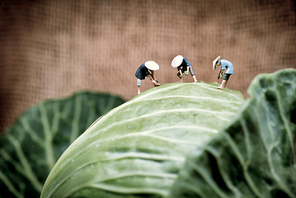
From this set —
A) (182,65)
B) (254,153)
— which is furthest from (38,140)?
(254,153)

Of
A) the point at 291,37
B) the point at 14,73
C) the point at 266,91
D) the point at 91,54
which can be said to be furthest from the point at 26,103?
the point at 291,37

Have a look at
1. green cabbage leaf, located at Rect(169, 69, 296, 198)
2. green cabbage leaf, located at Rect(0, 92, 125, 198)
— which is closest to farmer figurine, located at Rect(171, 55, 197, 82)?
green cabbage leaf, located at Rect(169, 69, 296, 198)

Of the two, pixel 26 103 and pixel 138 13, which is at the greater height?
pixel 138 13

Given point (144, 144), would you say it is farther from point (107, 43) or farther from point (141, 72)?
point (107, 43)

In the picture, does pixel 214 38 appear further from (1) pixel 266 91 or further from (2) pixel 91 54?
(1) pixel 266 91

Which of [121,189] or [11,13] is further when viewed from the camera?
[11,13]

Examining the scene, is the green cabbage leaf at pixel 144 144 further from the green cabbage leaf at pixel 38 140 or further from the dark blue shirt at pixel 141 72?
the green cabbage leaf at pixel 38 140

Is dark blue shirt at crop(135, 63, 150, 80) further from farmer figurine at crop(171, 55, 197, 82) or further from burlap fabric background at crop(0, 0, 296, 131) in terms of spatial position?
burlap fabric background at crop(0, 0, 296, 131)
